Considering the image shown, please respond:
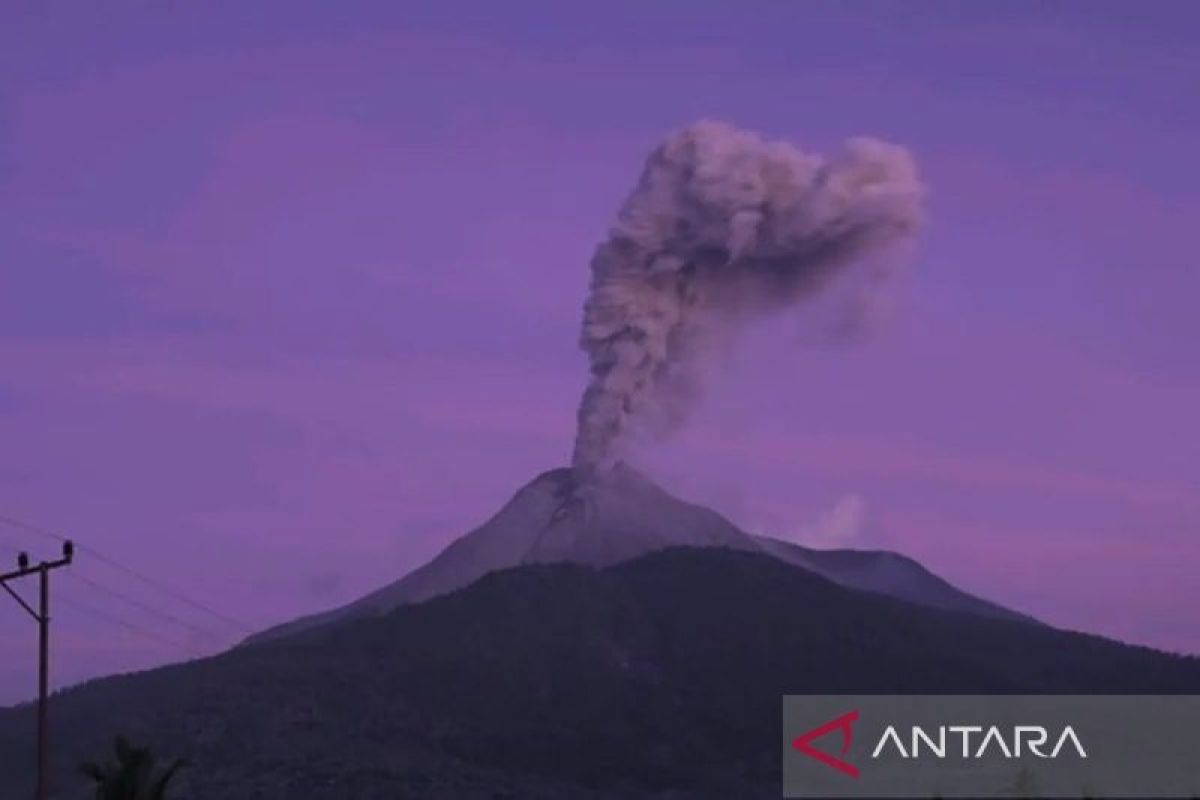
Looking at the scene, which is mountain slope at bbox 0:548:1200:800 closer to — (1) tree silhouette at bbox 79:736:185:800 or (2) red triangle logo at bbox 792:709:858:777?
(1) tree silhouette at bbox 79:736:185:800

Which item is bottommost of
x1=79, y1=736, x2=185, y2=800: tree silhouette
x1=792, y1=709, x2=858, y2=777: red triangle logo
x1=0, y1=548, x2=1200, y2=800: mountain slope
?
x1=792, y1=709, x2=858, y2=777: red triangle logo

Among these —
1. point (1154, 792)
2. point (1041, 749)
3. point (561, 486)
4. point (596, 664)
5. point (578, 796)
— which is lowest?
point (1154, 792)

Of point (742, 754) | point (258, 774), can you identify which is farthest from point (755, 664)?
point (258, 774)

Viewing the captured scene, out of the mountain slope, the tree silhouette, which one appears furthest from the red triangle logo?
the mountain slope

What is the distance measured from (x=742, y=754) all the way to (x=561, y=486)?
3444 centimetres

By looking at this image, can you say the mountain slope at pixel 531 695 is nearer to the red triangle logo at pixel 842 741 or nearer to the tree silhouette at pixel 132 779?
the tree silhouette at pixel 132 779

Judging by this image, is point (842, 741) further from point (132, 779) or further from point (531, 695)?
point (531, 695)

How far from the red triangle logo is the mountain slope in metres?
109

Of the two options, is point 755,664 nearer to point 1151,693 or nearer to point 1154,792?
point 1151,693

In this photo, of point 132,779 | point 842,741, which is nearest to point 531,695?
point 132,779

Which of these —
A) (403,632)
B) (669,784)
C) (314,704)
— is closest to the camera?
(669,784)

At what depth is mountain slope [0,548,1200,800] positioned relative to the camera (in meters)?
154

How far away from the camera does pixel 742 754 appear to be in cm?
16662

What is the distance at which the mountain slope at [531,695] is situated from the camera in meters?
154
